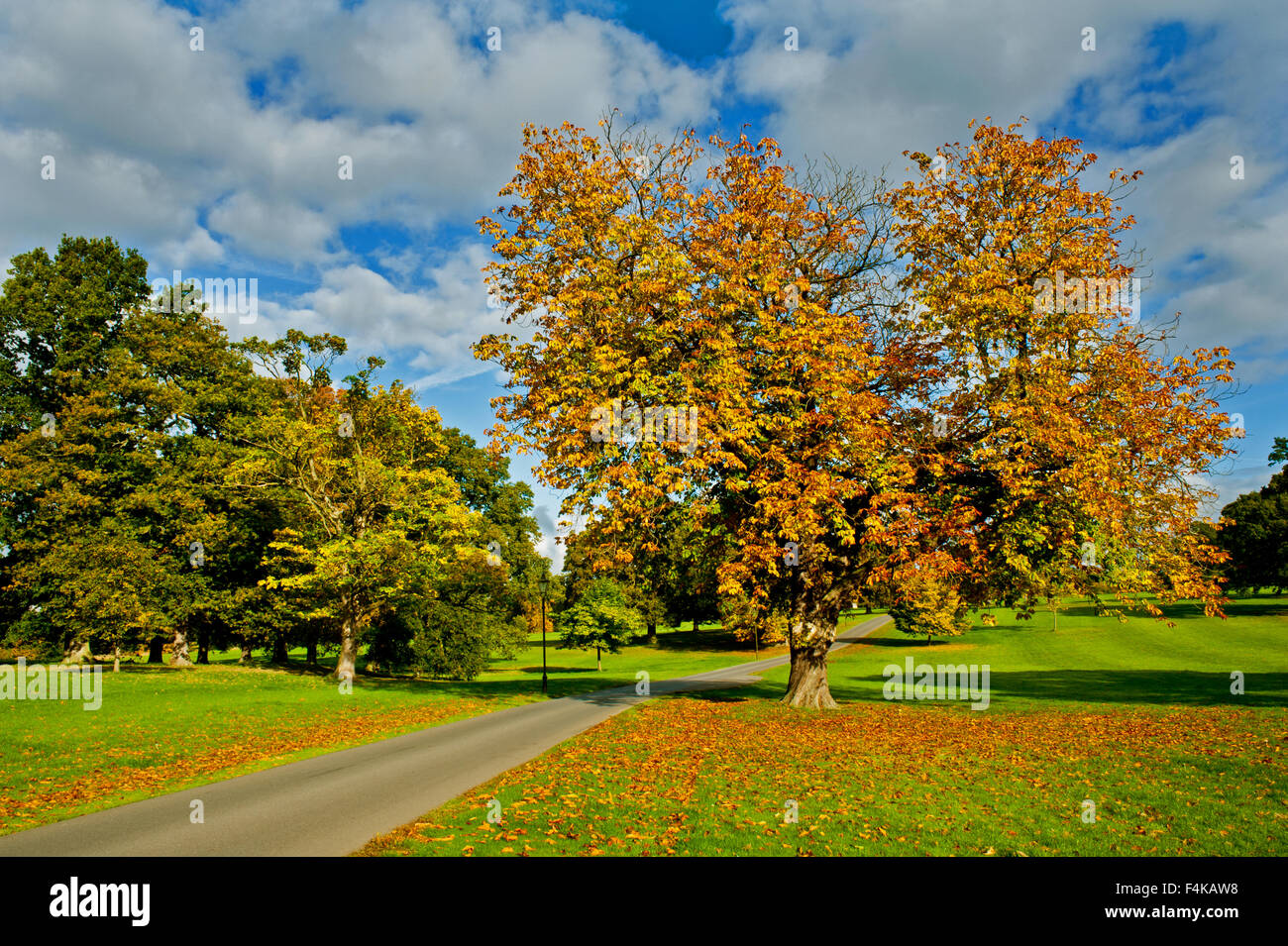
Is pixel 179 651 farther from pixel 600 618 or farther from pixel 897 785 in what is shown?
pixel 897 785

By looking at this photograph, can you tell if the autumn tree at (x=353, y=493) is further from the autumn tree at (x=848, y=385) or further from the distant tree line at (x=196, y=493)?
the autumn tree at (x=848, y=385)

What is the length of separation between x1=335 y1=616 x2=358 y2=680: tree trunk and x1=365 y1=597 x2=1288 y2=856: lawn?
15685 mm

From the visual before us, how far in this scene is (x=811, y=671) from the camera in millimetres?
20062

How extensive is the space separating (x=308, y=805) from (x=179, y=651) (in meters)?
31.9

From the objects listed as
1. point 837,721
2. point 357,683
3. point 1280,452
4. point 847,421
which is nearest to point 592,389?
point 847,421

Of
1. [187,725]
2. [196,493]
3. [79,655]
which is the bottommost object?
[79,655]

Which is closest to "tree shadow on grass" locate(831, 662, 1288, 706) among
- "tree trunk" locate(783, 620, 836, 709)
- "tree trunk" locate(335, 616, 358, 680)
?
"tree trunk" locate(783, 620, 836, 709)

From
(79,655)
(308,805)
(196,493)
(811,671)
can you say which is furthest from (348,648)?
(308,805)

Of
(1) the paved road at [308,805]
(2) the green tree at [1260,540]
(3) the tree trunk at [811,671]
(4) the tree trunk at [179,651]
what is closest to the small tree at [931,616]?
(3) the tree trunk at [811,671]

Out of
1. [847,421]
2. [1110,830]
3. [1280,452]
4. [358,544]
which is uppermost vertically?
[1280,452]

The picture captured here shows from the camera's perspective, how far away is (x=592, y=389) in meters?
16.2

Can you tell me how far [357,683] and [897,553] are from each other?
983 inches
